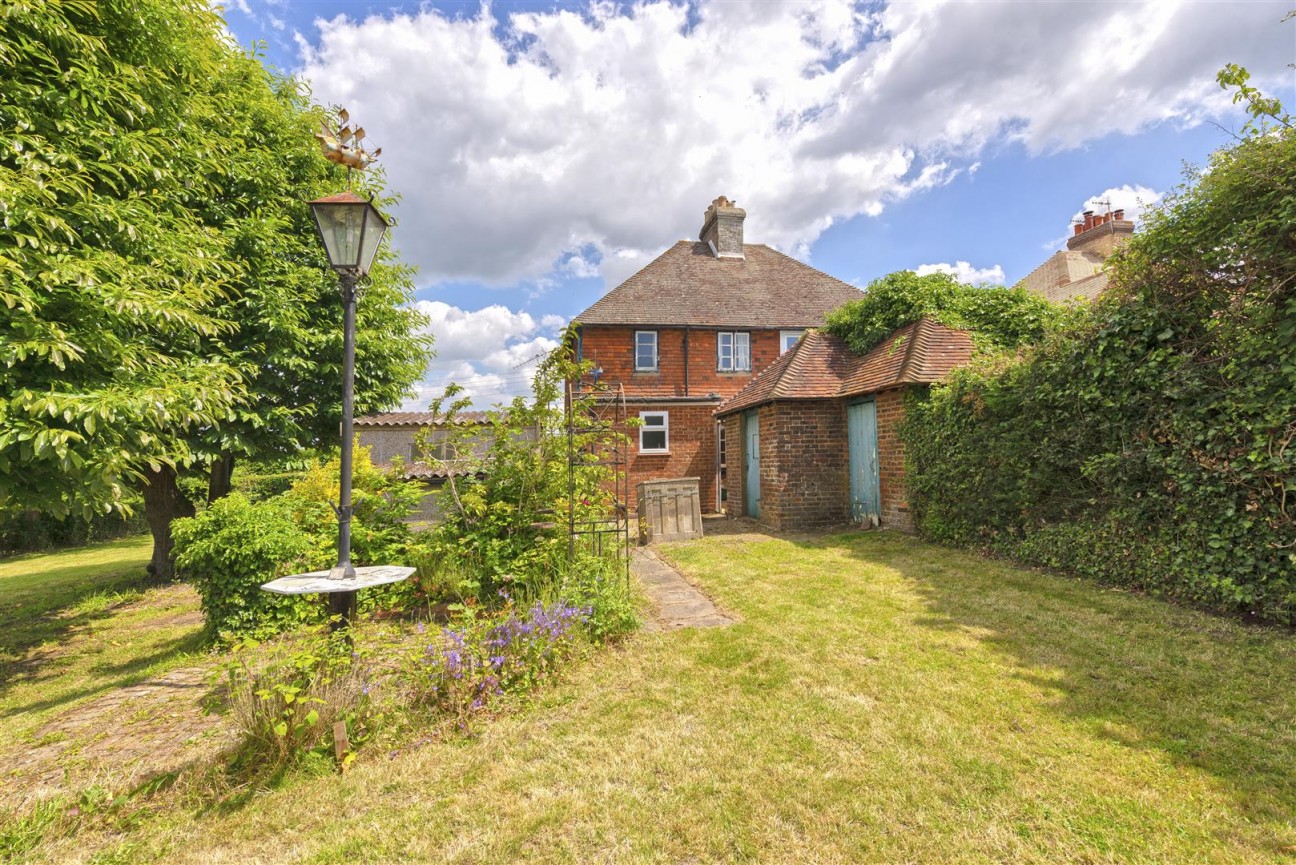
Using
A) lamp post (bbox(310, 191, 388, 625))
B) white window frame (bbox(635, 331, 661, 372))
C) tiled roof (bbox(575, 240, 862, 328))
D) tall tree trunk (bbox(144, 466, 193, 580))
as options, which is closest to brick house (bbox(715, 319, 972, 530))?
white window frame (bbox(635, 331, 661, 372))

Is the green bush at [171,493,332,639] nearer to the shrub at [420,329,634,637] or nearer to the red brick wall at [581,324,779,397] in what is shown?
the shrub at [420,329,634,637]

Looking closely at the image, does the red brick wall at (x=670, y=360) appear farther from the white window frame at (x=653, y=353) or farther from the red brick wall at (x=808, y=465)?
the red brick wall at (x=808, y=465)

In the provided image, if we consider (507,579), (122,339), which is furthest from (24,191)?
(507,579)

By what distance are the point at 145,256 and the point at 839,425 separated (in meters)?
10.6

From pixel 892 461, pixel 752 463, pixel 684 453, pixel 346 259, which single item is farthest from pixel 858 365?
pixel 346 259

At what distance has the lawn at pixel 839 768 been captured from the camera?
7.34 feet

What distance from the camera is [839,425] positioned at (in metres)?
10.7

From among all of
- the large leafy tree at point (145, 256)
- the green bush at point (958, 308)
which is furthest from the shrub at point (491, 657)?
the green bush at point (958, 308)

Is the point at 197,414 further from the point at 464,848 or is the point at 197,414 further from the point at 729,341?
the point at 729,341

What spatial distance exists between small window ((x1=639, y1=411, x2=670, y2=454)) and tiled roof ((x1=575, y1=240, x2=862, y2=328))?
10.1 feet

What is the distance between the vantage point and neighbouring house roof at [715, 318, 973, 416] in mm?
8883

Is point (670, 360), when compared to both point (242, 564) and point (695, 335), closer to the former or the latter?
point (695, 335)

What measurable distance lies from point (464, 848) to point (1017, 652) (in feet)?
13.4

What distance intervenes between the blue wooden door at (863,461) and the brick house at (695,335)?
17.1ft
